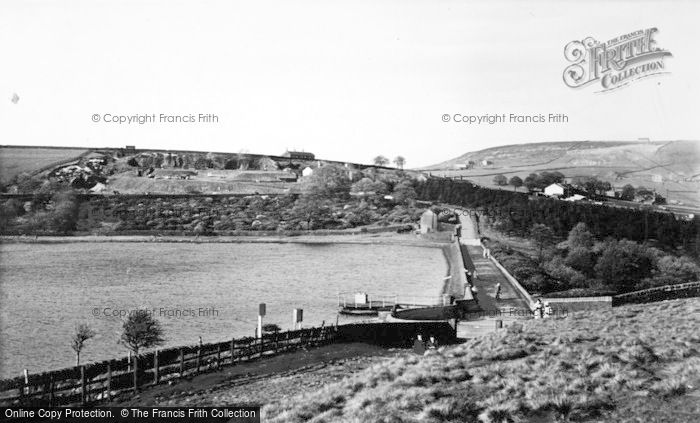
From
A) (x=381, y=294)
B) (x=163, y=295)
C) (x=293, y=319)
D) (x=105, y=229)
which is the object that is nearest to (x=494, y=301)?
(x=381, y=294)

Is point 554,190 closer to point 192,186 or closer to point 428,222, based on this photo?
point 428,222

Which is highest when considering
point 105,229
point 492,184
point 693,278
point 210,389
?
point 492,184

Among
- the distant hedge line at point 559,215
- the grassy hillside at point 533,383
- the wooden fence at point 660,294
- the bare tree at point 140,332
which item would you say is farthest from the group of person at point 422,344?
the bare tree at point 140,332

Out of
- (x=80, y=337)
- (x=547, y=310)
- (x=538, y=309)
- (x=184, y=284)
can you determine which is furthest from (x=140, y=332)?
(x=547, y=310)

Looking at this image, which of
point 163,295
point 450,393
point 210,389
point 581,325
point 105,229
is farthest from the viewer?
point 105,229

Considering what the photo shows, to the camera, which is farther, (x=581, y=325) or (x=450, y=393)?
(x=581, y=325)

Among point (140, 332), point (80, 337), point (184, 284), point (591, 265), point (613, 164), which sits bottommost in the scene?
point (80, 337)

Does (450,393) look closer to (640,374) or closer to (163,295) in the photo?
(640,374)

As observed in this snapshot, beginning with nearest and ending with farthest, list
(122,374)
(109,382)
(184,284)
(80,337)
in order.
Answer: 1. (109,382)
2. (122,374)
3. (80,337)
4. (184,284)
